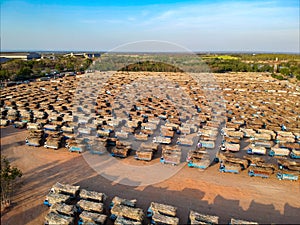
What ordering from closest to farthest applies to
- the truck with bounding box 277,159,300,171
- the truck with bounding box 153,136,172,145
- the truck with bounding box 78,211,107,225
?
1. the truck with bounding box 78,211,107,225
2. the truck with bounding box 277,159,300,171
3. the truck with bounding box 153,136,172,145

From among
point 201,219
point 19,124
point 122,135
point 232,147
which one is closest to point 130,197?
point 201,219

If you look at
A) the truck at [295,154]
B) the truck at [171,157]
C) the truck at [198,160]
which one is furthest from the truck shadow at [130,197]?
the truck at [295,154]

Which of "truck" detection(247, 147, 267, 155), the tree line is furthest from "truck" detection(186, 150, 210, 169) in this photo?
the tree line

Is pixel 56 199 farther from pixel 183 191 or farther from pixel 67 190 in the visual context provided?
pixel 183 191

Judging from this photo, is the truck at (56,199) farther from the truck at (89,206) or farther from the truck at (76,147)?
the truck at (76,147)

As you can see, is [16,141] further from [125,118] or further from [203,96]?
[203,96]

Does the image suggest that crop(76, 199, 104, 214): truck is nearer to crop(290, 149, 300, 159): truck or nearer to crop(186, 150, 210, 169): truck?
crop(186, 150, 210, 169): truck

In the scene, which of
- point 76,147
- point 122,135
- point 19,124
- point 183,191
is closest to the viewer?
point 183,191

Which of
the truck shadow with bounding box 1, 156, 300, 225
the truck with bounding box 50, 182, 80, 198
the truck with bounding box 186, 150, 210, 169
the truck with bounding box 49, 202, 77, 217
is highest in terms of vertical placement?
the truck with bounding box 186, 150, 210, 169

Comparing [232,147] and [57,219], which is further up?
[232,147]

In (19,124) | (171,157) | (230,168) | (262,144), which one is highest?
(19,124)
